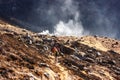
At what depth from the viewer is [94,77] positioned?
64250 millimetres

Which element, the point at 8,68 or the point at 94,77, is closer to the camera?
the point at 8,68

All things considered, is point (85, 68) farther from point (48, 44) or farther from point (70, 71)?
point (48, 44)

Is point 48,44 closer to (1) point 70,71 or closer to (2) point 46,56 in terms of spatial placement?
(2) point 46,56

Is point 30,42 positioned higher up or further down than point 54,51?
higher up

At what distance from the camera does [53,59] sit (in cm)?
6756

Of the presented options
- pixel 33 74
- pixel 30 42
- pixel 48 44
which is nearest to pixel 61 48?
pixel 48 44

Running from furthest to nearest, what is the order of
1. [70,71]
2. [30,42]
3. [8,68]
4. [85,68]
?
[30,42], [85,68], [70,71], [8,68]

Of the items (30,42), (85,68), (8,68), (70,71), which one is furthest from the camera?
(30,42)

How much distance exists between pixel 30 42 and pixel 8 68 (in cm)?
2212

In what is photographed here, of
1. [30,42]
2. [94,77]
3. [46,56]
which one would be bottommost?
[94,77]

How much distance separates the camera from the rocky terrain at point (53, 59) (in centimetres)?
5522

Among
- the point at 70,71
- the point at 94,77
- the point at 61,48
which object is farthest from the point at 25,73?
the point at 61,48

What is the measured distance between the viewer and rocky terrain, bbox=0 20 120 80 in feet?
181

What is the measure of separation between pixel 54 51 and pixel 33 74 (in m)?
14.7
